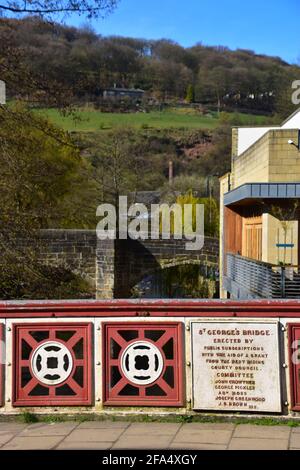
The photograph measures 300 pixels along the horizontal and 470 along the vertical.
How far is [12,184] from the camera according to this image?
45.5 feet

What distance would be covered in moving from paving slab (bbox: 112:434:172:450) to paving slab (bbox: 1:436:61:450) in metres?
0.57

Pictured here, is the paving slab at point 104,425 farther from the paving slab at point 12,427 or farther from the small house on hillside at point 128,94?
the small house on hillside at point 128,94

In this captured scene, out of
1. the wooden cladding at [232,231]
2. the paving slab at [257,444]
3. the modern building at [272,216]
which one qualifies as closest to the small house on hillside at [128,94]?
the wooden cladding at [232,231]

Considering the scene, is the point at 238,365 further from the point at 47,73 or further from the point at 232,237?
the point at 232,237

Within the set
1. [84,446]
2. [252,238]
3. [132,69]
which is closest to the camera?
[84,446]

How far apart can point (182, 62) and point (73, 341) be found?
328ft

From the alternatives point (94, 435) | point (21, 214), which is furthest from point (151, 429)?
point (21, 214)

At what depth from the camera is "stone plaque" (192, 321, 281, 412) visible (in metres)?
6.47

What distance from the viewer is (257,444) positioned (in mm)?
5812

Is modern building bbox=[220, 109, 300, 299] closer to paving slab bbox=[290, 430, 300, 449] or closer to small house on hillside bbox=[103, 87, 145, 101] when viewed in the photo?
paving slab bbox=[290, 430, 300, 449]

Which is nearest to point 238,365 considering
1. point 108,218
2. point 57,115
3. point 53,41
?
point 57,115

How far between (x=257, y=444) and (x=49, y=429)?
2.00 m

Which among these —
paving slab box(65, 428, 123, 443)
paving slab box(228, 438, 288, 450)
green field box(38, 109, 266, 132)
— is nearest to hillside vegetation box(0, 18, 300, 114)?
green field box(38, 109, 266, 132)

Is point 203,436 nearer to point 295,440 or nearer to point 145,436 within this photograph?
point 145,436
